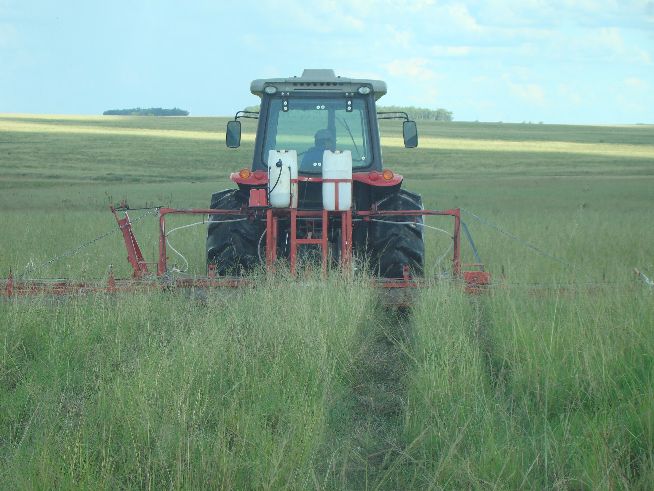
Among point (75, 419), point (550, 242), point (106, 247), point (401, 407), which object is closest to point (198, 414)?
point (75, 419)

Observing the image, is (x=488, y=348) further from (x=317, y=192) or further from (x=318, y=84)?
(x=318, y=84)

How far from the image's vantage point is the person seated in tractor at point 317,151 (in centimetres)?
859

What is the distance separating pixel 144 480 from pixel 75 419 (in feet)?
2.52

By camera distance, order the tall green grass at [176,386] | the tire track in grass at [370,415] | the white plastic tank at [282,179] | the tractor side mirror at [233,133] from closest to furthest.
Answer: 1. the tall green grass at [176,386]
2. the tire track in grass at [370,415]
3. the white plastic tank at [282,179]
4. the tractor side mirror at [233,133]

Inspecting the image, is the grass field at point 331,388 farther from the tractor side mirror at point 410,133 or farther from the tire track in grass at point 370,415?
the tractor side mirror at point 410,133

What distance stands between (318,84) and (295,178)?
52.4 inches

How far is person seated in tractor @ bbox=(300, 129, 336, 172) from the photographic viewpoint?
338 inches

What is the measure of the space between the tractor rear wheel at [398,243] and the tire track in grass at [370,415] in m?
1.14

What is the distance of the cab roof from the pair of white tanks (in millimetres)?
1166

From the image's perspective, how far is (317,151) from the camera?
28.4 feet

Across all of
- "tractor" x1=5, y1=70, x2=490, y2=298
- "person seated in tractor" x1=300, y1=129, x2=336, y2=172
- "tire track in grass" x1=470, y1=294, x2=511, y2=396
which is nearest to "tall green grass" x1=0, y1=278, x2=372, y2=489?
"tractor" x1=5, y1=70, x2=490, y2=298

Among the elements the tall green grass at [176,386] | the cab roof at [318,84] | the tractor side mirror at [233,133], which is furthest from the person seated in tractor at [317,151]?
the tall green grass at [176,386]

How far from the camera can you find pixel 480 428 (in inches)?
168

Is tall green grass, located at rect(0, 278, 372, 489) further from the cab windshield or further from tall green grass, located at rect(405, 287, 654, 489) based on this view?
the cab windshield
